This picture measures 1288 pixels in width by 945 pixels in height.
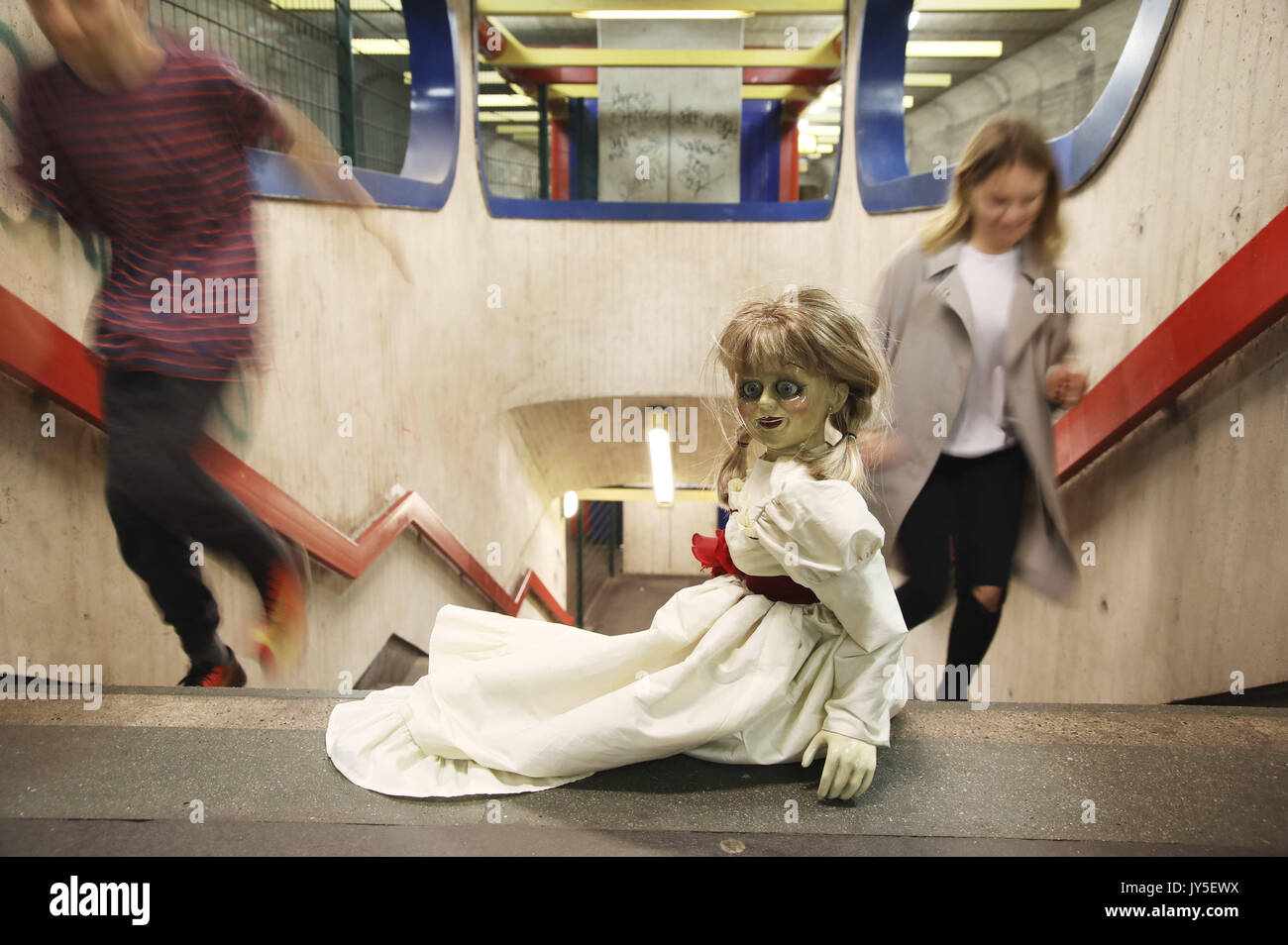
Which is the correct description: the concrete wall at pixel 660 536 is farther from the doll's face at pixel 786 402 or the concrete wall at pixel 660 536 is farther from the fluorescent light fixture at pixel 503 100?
the doll's face at pixel 786 402

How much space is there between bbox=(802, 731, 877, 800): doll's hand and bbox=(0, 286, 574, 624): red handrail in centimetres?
194

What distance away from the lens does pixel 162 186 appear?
2.08m

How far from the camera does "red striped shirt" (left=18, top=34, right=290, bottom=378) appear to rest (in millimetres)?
1905

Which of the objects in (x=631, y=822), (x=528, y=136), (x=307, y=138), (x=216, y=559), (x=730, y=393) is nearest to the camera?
(x=631, y=822)

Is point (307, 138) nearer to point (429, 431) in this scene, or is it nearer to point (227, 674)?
point (429, 431)

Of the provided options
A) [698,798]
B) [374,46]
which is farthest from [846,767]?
[374,46]

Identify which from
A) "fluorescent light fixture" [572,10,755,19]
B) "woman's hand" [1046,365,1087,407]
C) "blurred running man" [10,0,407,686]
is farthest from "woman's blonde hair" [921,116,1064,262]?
"fluorescent light fixture" [572,10,755,19]

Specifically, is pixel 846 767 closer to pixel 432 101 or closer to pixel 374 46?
pixel 432 101

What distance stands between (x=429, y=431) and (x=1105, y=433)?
2798mm

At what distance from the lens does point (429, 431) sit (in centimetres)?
359

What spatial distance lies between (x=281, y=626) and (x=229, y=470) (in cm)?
59

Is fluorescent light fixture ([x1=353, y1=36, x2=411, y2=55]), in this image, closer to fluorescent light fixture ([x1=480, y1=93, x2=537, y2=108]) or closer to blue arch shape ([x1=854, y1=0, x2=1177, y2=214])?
fluorescent light fixture ([x1=480, y1=93, x2=537, y2=108])

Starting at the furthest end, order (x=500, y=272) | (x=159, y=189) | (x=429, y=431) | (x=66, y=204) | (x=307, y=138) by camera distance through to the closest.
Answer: (x=500, y=272), (x=429, y=431), (x=307, y=138), (x=159, y=189), (x=66, y=204)
